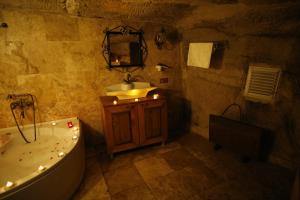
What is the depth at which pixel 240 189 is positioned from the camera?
1763mm

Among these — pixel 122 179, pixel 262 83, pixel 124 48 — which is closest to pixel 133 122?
pixel 122 179

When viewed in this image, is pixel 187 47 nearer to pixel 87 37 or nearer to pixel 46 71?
pixel 87 37

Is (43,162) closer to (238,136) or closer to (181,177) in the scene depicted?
(181,177)

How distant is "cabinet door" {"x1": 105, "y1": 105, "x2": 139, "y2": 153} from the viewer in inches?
85.7

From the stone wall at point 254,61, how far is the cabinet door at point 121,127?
1.19 meters

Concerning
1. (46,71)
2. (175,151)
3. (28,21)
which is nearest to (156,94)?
(175,151)

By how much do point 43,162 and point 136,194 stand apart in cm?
116

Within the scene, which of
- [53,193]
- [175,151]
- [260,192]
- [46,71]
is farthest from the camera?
[175,151]

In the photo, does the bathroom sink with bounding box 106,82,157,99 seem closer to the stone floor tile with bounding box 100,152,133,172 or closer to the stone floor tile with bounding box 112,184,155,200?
the stone floor tile with bounding box 100,152,133,172

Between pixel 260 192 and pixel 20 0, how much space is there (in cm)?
316

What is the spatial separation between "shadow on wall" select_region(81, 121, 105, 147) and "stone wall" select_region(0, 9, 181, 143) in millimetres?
29

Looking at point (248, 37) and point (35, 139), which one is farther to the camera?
point (35, 139)

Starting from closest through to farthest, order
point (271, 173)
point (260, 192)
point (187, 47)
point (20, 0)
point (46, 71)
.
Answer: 1. point (260, 192)
2. point (20, 0)
3. point (271, 173)
4. point (46, 71)
5. point (187, 47)

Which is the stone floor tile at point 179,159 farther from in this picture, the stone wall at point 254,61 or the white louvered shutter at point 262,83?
the white louvered shutter at point 262,83
